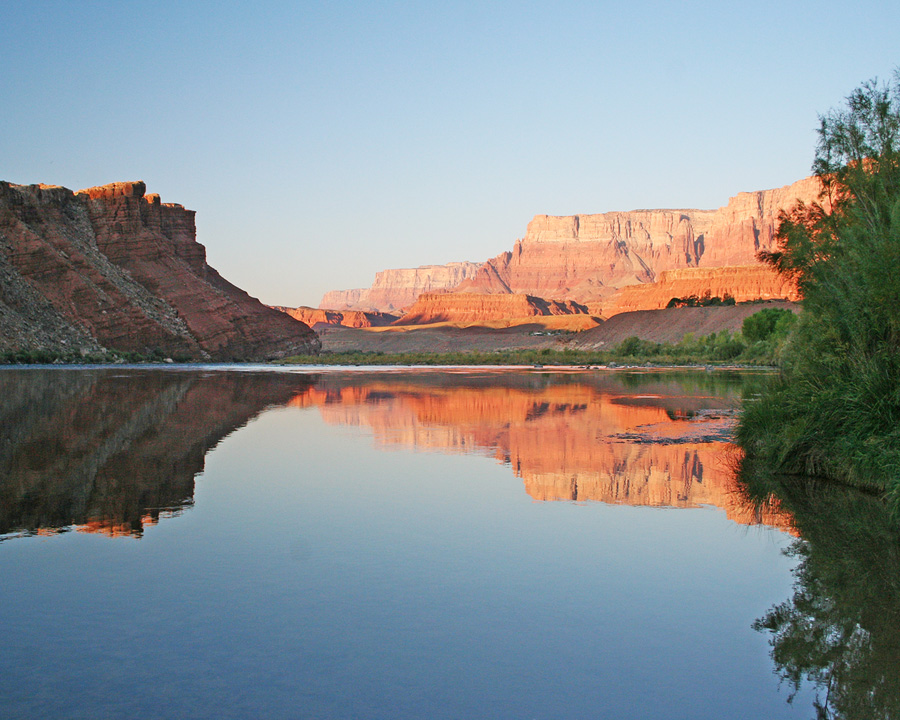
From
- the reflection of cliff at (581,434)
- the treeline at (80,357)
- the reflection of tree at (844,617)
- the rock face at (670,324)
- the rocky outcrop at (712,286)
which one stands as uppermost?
the rocky outcrop at (712,286)

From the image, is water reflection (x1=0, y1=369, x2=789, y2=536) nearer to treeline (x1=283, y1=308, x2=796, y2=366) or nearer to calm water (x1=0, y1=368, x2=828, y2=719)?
calm water (x1=0, y1=368, x2=828, y2=719)

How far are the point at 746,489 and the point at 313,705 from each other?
9.25m

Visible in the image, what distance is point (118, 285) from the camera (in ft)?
A: 296

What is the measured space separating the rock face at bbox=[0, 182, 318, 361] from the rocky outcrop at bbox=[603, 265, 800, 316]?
67.2 metres

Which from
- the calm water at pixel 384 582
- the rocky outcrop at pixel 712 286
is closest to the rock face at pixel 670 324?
the rocky outcrop at pixel 712 286

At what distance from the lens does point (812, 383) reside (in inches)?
546

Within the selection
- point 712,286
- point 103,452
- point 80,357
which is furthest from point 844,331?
point 712,286

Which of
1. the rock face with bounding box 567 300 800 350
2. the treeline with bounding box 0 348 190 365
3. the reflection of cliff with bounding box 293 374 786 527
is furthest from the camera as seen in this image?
the rock face with bounding box 567 300 800 350

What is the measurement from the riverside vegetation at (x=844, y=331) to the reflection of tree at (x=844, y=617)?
38.8 inches

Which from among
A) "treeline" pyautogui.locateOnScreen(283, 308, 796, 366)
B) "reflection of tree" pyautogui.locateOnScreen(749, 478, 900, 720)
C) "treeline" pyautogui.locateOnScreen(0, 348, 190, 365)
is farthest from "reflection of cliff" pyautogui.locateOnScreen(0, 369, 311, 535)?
"treeline" pyautogui.locateOnScreen(283, 308, 796, 366)

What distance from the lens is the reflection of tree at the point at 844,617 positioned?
18.2 ft

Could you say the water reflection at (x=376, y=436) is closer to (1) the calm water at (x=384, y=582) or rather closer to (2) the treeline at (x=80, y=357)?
(1) the calm water at (x=384, y=582)

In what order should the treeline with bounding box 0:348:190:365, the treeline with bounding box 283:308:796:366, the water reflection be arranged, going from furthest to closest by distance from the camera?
1. the treeline with bounding box 283:308:796:366
2. the treeline with bounding box 0:348:190:365
3. the water reflection

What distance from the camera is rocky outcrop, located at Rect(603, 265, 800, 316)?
145875 mm
